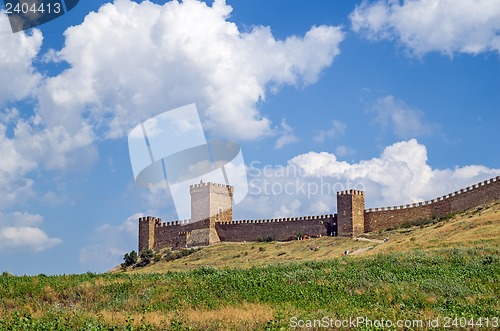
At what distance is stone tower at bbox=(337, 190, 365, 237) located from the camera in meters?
51.3

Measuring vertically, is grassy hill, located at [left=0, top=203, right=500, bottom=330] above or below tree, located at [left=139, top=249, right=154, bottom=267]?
A: below

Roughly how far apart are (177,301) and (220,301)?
1.19 m

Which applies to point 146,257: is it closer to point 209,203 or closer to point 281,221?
point 209,203

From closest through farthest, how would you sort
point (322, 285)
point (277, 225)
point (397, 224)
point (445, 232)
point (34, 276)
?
point (322, 285)
point (34, 276)
point (445, 232)
point (397, 224)
point (277, 225)

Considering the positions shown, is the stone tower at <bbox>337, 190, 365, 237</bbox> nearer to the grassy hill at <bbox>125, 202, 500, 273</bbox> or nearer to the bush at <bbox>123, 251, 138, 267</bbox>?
the grassy hill at <bbox>125, 202, 500, 273</bbox>

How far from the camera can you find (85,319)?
13.7 meters

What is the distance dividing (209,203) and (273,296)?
4699 cm

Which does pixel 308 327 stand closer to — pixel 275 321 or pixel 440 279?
pixel 275 321

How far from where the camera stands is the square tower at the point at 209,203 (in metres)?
62.9

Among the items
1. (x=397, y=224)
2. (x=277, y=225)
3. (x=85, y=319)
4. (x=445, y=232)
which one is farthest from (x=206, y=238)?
(x=85, y=319)

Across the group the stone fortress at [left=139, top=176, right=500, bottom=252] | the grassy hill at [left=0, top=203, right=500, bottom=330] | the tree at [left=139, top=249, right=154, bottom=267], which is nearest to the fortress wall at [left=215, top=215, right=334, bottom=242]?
the stone fortress at [left=139, top=176, right=500, bottom=252]

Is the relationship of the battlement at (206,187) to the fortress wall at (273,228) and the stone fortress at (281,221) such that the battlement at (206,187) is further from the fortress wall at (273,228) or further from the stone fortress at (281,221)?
the fortress wall at (273,228)

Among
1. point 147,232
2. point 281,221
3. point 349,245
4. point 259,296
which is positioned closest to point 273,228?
point 281,221

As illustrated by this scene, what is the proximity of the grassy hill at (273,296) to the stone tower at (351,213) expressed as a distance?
25.9 metres
